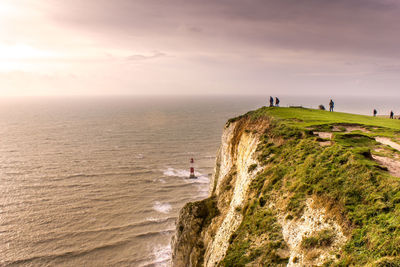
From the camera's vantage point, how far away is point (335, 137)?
616 inches

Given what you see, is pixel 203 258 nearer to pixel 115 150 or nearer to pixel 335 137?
pixel 335 137

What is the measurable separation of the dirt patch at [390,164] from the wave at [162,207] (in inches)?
1086

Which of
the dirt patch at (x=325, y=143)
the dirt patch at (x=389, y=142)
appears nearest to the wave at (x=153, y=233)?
the dirt patch at (x=325, y=143)

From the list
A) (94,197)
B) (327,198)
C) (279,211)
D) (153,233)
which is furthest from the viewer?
(94,197)

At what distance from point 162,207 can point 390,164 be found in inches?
1150

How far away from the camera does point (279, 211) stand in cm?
1154

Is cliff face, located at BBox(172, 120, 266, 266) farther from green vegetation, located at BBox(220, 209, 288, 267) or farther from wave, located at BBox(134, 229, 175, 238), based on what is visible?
wave, located at BBox(134, 229, 175, 238)

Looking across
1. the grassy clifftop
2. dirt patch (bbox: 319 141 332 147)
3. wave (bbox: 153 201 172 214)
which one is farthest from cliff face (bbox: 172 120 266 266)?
wave (bbox: 153 201 172 214)

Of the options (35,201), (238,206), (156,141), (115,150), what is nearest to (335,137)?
(238,206)

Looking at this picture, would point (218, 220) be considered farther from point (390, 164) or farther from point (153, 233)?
point (153, 233)

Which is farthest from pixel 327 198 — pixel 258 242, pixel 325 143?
pixel 325 143

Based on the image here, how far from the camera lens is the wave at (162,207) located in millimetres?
33594

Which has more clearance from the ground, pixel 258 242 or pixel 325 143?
pixel 325 143

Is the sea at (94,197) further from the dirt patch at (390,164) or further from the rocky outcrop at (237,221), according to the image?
the dirt patch at (390,164)
